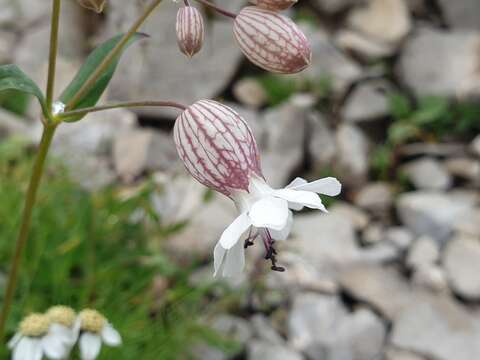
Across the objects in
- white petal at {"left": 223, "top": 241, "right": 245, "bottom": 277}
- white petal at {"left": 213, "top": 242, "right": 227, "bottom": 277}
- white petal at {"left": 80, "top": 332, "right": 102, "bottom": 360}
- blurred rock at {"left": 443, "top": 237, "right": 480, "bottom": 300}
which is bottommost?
blurred rock at {"left": 443, "top": 237, "right": 480, "bottom": 300}

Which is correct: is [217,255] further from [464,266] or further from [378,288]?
[464,266]

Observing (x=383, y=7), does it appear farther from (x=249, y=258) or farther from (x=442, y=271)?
(x=249, y=258)

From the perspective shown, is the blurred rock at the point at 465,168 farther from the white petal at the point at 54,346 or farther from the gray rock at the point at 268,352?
the white petal at the point at 54,346

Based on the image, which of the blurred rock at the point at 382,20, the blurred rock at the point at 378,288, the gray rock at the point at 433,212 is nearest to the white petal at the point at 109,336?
the blurred rock at the point at 378,288

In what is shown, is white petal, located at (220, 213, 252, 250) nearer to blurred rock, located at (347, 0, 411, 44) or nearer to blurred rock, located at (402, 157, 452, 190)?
blurred rock, located at (402, 157, 452, 190)

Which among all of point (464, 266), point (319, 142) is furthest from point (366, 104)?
point (464, 266)

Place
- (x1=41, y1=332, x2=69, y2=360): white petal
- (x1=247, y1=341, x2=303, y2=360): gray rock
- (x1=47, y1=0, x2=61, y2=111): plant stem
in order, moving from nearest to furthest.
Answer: (x1=47, y1=0, x2=61, y2=111): plant stem, (x1=41, y1=332, x2=69, y2=360): white petal, (x1=247, y1=341, x2=303, y2=360): gray rock

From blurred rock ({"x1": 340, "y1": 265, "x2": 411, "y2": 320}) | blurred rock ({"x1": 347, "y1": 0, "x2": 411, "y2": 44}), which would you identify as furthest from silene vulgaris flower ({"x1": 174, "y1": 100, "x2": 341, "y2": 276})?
blurred rock ({"x1": 347, "y1": 0, "x2": 411, "y2": 44})
